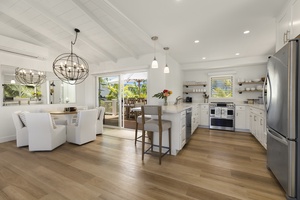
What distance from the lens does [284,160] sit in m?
1.69

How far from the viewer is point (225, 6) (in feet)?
7.09

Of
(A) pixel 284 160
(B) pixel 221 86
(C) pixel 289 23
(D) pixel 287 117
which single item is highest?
(C) pixel 289 23

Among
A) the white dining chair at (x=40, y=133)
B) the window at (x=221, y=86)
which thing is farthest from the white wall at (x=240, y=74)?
the white dining chair at (x=40, y=133)

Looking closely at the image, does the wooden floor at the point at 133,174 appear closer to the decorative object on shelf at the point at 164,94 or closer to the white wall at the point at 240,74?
the decorative object on shelf at the point at 164,94

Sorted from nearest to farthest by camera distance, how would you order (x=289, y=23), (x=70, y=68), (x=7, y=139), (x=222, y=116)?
(x=289, y=23) → (x=7, y=139) → (x=222, y=116) → (x=70, y=68)

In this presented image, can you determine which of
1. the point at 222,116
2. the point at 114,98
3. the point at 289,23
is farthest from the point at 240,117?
the point at 114,98

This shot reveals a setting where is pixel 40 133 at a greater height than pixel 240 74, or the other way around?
pixel 240 74

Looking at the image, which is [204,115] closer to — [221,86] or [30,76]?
[221,86]

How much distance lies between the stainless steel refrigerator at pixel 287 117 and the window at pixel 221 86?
3623 mm

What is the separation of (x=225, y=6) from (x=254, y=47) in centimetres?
238

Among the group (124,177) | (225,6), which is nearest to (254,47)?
(225,6)

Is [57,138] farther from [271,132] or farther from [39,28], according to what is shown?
[271,132]

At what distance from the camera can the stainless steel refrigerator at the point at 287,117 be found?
1.55 m

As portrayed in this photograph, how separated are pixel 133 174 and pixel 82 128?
Result: 1.99 meters
